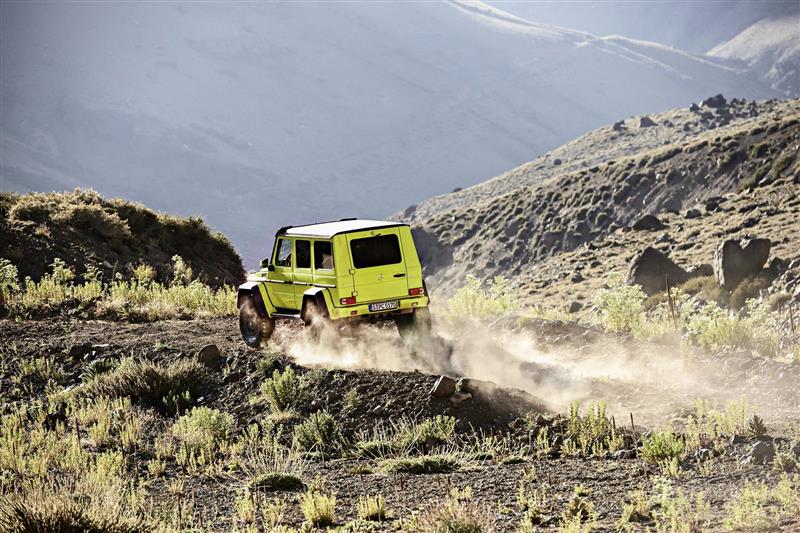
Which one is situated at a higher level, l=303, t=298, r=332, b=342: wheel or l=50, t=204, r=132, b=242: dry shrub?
l=50, t=204, r=132, b=242: dry shrub

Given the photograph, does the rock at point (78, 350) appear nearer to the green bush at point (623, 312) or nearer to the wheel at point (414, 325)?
the wheel at point (414, 325)

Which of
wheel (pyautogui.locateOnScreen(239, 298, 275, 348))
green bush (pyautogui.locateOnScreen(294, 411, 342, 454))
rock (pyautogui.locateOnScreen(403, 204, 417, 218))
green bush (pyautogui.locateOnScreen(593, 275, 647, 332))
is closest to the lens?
green bush (pyautogui.locateOnScreen(294, 411, 342, 454))

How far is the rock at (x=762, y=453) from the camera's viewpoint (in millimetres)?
8336

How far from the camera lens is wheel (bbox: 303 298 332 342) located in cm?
1420

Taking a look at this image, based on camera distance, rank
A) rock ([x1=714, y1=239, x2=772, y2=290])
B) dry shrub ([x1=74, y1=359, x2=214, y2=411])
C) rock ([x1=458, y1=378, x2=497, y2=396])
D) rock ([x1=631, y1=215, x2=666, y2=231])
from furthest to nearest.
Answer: rock ([x1=631, y1=215, x2=666, y2=231]) → rock ([x1=714, y1=239, x2=772, y2=290]) → dry shrub ([x1=74, y1=359, x2=214, y2=411]) → rock ([x1=458, y1=378, x2=497, y2=396])

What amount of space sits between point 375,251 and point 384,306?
2.81 ft

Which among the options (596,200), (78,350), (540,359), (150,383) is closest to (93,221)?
(78,350)

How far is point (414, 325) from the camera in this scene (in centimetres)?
1489

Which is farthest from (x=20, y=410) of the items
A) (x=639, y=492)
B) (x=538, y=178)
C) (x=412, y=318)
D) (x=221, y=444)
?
(x=538, y=178)

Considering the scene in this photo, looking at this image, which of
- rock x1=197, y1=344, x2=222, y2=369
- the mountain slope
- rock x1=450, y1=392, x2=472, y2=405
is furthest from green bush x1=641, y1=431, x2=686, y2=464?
the mountain slope

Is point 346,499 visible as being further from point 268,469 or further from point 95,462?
point 95,462

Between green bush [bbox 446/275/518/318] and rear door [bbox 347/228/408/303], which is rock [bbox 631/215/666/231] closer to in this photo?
green bush [bbox 446/275/518/318]

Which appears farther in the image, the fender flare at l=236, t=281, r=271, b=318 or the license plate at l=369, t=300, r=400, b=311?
the fender flare at l=236, t=281, r=271, b=318

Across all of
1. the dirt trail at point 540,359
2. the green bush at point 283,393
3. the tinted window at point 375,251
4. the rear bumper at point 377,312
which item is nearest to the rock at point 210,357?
the dirt trail at point 540,359
